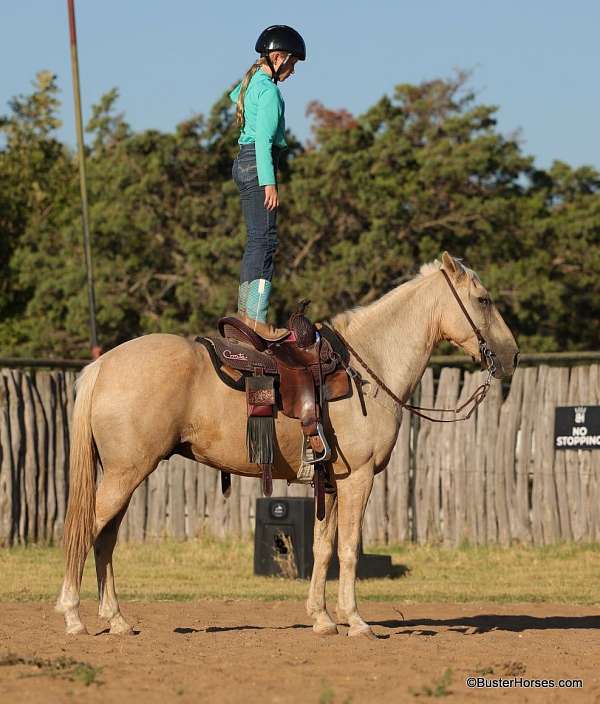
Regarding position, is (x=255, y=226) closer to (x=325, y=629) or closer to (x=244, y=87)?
(x=244, y=87)

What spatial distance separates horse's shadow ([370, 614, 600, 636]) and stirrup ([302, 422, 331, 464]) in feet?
5.08

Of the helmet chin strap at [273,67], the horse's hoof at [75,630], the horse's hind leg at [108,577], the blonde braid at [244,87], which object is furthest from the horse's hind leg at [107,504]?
the helmet chin strap at [273,67]

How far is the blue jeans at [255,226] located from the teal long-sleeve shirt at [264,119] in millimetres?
154

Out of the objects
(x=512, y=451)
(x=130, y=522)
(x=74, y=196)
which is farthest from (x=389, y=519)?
Result: (x=74, y=196)

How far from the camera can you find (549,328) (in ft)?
89.0

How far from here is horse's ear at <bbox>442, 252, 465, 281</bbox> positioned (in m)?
9.01

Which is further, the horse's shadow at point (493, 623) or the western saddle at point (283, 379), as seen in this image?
the horse's shadow at point (493, 623)

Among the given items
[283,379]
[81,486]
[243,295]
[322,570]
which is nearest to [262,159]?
[243,295]

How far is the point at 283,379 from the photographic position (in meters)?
8.45

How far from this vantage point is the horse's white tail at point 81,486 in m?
8.05

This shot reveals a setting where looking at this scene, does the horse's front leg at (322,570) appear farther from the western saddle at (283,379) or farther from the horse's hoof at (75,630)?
the horse's hoof at (75,630)

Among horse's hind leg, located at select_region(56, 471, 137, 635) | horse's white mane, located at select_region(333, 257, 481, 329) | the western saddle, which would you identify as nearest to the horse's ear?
horse's white mane, located at select_region(333, 257, 481, 329)

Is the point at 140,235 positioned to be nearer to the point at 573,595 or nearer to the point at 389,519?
the point at 389,519

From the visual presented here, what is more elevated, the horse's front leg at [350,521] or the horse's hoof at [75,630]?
the horse's front leg at [350,521]
